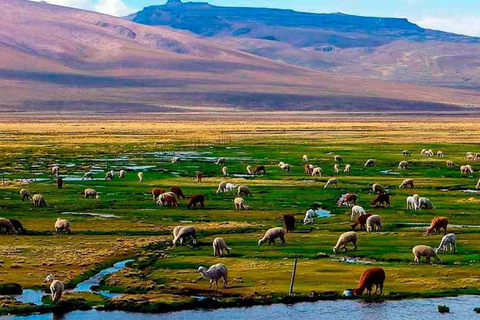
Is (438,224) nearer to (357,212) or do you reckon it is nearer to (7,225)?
(357,212)

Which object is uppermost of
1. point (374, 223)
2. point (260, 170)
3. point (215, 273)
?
point (215, 273)

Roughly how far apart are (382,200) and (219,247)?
14.6 meters

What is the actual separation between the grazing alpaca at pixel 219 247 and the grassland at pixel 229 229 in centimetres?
32

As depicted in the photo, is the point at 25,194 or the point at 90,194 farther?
the point at 90,194

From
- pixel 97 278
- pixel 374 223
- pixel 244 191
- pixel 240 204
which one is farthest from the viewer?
pixel 244 191

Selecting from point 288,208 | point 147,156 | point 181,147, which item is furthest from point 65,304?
point 181,147

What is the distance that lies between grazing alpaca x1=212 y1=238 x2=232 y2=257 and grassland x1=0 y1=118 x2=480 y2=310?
1.04 feet

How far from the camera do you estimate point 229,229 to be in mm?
36375

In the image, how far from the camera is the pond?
75.1 ft

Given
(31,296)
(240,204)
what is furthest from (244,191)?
(31,296)

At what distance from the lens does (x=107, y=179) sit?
5575cm

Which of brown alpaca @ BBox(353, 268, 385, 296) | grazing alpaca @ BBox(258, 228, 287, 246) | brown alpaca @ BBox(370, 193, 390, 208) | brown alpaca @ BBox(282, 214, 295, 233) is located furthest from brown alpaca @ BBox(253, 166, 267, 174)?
brown alpaca @ BBox(353, 268, 385, 296)

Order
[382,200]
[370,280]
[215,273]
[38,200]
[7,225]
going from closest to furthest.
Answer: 1. [370,280]
2. [215,273]
3. [7,225]
4. [382,200]
5. [38,200]

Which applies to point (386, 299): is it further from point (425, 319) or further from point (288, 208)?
point (288, 208)
